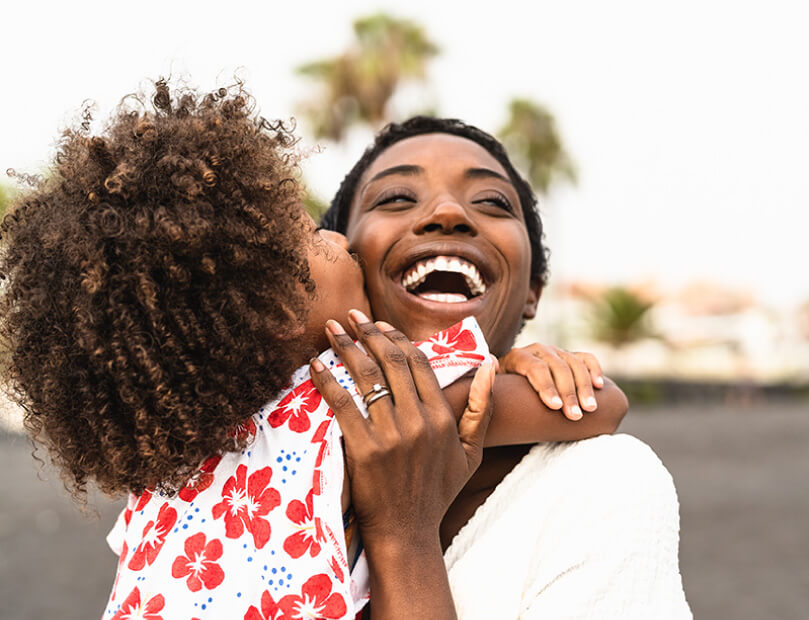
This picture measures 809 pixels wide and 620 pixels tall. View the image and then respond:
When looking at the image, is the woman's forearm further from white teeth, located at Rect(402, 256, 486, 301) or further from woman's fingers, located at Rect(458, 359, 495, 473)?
white teeth, located at Rect(402, 256, 486, 301)

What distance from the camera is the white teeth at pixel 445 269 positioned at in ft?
7.64

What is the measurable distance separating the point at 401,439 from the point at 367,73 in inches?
906

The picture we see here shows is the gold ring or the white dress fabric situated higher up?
the gold ring

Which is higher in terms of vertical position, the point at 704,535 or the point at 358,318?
the point at 704,535

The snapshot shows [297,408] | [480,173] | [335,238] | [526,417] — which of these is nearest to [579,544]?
[526,417]

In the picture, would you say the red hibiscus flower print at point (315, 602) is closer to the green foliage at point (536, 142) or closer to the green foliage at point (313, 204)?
the green foliage at point (313, 204)

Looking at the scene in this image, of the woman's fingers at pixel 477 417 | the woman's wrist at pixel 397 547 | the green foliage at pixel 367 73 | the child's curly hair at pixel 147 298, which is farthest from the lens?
the green foliage at pixel 367 73

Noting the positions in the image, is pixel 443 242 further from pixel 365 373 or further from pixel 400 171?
pixel 365 373

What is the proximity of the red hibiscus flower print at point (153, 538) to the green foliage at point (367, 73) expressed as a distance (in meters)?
22.6

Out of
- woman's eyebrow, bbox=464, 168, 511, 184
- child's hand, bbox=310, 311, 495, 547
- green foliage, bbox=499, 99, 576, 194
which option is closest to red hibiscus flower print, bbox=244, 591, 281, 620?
child's hand, bbox=310, 311, 495, 547

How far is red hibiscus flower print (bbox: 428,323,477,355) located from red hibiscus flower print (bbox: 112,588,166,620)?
2.62 feet

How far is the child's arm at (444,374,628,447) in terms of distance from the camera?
196 cm

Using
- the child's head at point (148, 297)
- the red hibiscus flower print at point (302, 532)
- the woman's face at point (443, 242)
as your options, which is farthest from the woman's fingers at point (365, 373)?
the woman's face at point (443, 242)

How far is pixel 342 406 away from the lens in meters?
1.73
